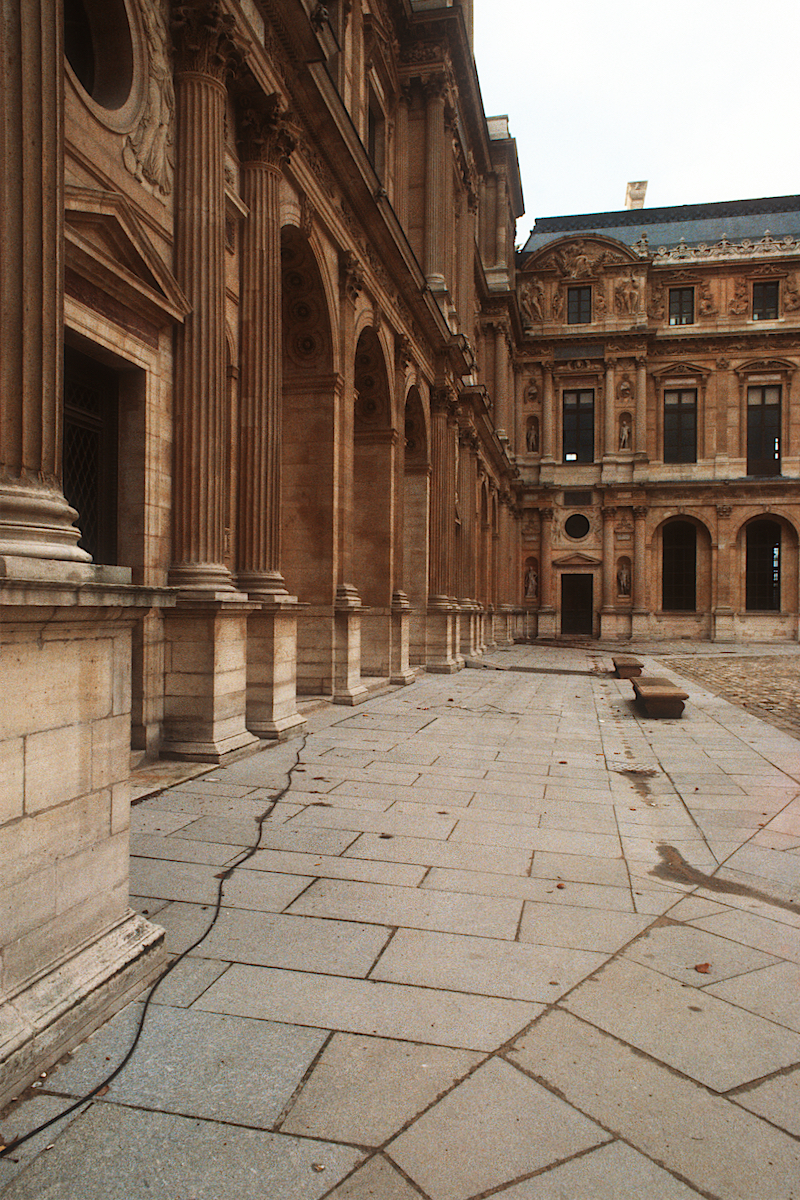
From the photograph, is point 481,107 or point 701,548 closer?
point 481,107

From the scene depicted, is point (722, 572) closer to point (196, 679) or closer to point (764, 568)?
point (764, 568)

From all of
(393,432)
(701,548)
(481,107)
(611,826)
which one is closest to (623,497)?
(701,548)

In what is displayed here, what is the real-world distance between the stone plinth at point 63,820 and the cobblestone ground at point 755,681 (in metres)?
9.38

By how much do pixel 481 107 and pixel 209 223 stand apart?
23155 mm

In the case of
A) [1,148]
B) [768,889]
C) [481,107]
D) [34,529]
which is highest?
[481,107]

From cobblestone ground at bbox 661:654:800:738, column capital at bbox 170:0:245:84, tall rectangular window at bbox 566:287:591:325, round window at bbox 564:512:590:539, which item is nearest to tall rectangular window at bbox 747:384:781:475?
round window at bbox 564:512:590:539

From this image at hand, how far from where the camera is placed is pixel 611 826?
19.6ft

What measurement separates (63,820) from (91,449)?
5.25 metres

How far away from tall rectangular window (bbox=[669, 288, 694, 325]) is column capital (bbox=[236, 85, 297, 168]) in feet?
126

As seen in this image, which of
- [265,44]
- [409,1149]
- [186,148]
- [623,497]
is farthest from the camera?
[623,497]

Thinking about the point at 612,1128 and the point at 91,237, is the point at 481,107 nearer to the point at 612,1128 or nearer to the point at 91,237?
the point at 91,237

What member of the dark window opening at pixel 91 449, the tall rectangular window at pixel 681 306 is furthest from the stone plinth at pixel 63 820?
the tall rectangular window at pixel 681 306

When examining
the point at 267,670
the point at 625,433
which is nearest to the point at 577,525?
the point at 625,433

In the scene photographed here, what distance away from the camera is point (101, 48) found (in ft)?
23.7
